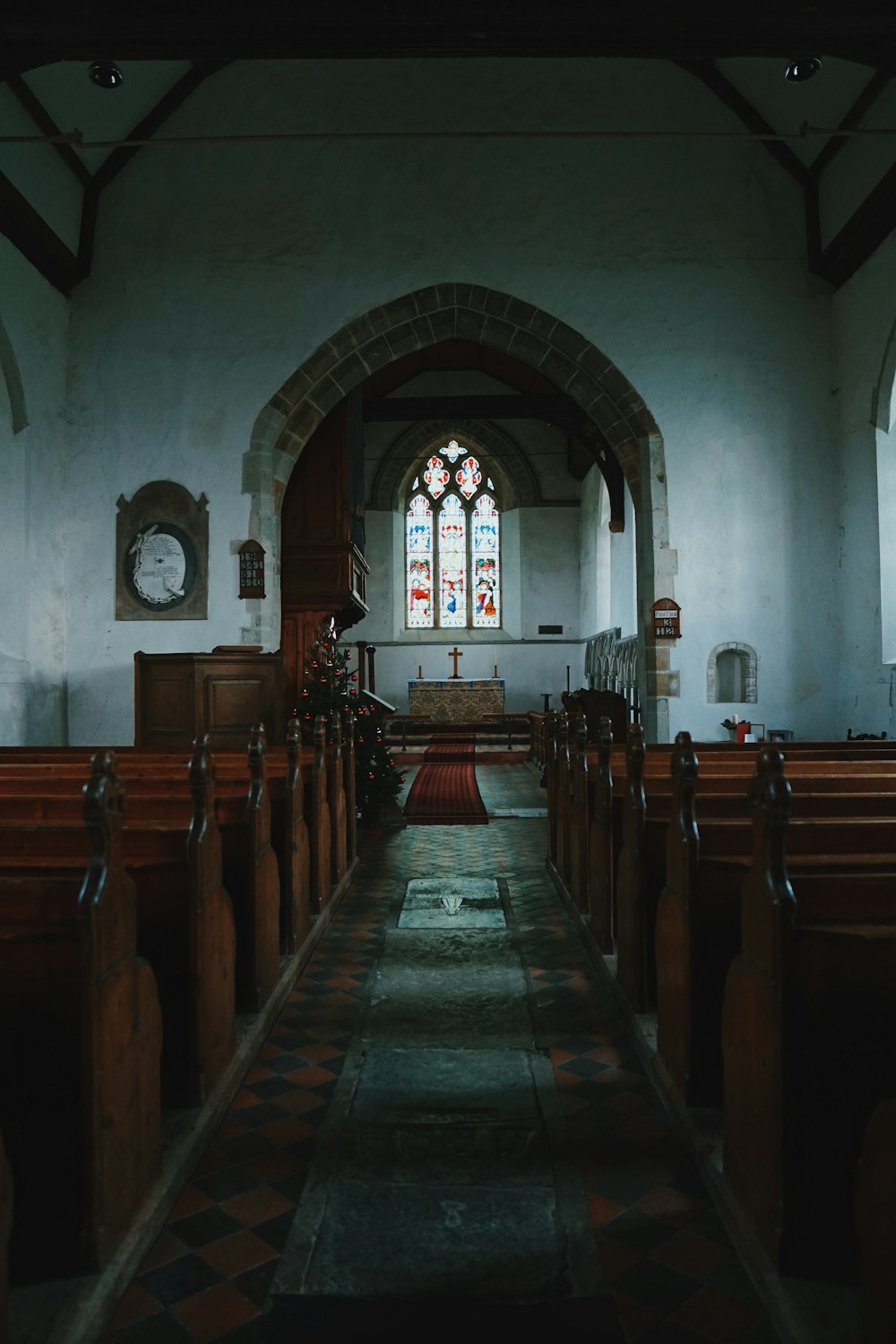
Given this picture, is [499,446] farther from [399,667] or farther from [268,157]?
[268,157]

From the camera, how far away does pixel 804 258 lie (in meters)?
8.77

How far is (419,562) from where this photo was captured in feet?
58.4

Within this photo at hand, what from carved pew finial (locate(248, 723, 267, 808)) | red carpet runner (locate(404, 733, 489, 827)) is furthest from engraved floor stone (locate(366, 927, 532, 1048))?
red carpet runner (locate(404, 733, 489, 827))

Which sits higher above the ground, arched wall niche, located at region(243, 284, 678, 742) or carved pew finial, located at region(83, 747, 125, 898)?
arched wall niche, located at region(243, 284, 678, 742)

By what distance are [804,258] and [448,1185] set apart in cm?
884

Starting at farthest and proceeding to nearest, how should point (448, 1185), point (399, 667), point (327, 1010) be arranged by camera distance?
point (399, 667) < point (327, 1010) < point (448, 1185)

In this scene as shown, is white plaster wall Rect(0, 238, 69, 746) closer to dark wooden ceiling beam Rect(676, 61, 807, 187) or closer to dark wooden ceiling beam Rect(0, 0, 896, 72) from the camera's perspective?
dark wooden ceiling beam Rect(0, 0, 896, 72)

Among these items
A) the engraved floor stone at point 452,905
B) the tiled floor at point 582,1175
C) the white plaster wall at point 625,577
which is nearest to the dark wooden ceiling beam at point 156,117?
the engraved floor stone at point 452,905

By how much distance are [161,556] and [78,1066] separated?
738cm

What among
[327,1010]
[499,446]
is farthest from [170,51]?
[499,446]

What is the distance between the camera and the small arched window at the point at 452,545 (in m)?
17.7

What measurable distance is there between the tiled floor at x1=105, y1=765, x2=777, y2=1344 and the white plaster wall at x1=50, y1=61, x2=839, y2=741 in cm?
612

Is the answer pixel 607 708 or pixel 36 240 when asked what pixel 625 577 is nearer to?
pixel 607 708

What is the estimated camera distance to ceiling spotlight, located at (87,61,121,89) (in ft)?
23.6
